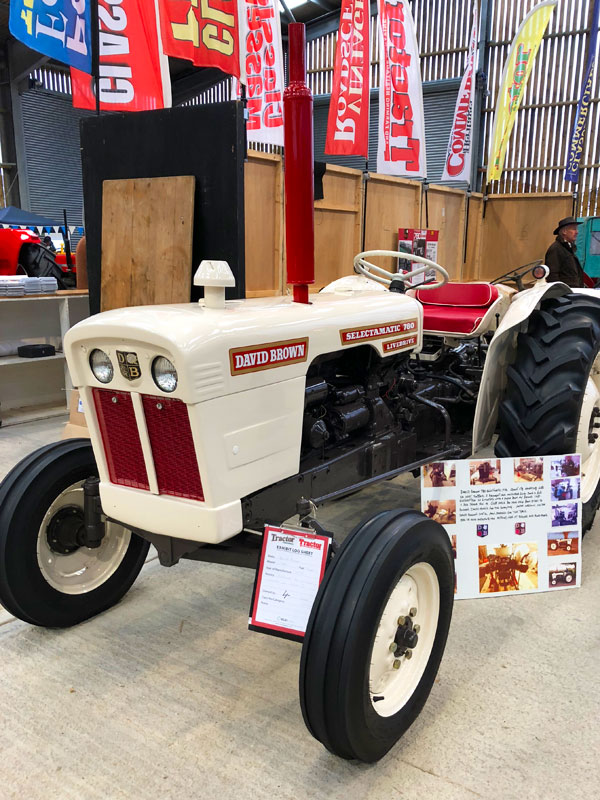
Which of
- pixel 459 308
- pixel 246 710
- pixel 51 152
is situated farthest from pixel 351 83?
pixel 51 152

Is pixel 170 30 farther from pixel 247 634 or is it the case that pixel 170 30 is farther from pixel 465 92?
pixel 465 92

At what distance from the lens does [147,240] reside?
3.48m

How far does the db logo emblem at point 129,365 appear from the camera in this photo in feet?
5.32

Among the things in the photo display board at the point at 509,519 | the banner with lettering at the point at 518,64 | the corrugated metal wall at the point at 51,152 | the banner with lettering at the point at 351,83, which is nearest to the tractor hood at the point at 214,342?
the photo display board at the point at 509,519

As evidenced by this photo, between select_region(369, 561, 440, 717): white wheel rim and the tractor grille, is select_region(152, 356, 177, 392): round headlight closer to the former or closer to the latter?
the tractor grille

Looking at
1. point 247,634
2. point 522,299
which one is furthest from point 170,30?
point 247,634

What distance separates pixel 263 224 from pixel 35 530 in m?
4.18

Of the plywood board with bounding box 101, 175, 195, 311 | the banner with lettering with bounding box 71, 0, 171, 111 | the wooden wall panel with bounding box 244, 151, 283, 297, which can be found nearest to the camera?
the plywood board with bounding box 101, 175, 195, 311

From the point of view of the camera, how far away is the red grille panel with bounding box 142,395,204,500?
1.63 metres

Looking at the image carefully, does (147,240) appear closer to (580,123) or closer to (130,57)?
(130,57)

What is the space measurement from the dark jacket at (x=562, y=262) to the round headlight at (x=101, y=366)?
19.7 feet

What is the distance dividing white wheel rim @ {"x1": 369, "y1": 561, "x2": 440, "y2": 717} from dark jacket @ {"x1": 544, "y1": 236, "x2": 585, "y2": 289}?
5767 millimetres

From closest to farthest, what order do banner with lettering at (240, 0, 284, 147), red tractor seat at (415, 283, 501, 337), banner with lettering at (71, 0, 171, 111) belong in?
red tractor seat at (415, 283, 501, 337) < banner with lettering at (71, 0, 171, 111) < banner with lettering at (240, 0, 284, 147)

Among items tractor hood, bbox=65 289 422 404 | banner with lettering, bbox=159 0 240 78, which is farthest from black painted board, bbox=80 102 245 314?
tractor hood, bbox=65 289 422 404
